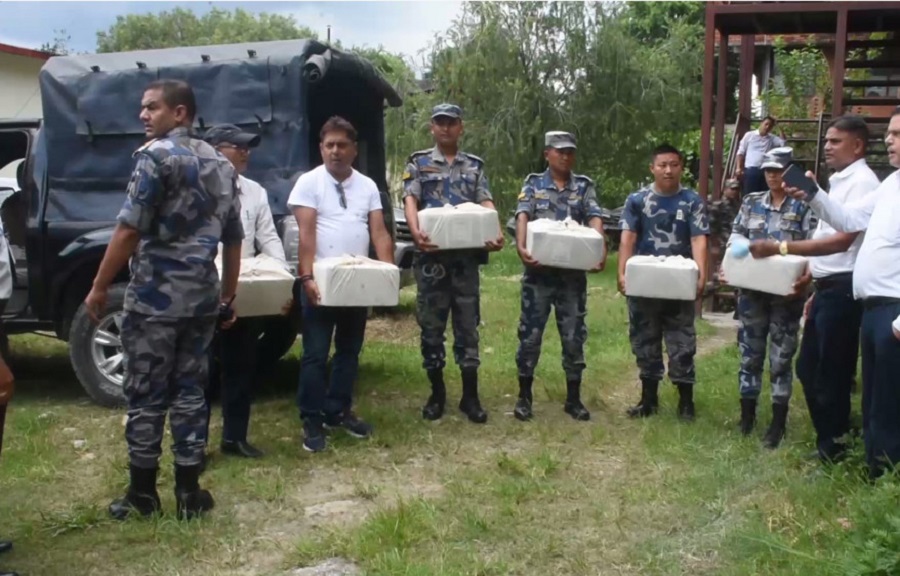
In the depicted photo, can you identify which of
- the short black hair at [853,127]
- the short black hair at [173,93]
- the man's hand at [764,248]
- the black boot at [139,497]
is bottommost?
the black boot at [139,497]

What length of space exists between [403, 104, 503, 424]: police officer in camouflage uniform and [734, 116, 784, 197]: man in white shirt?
5668 mm

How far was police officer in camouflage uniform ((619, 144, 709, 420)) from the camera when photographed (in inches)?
220

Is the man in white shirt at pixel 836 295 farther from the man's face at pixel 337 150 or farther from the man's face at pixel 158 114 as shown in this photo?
the man's face at pixel 158 114

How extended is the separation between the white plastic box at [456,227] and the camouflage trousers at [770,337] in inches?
57.6

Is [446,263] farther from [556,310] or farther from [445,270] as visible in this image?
[556,310]

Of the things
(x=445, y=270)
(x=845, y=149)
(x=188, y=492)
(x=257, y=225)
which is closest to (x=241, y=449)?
(x=188, y=492)

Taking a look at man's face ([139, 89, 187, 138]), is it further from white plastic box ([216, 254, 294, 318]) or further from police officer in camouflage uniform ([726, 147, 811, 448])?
police officer in camouflage uniform ([726, 147, 811, 448])

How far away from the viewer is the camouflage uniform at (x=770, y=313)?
16.7 ft

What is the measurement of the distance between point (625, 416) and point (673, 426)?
41 centimetres

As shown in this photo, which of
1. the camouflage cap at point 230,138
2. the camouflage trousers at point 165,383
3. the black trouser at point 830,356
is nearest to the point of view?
the camouflage trousers at point 165,383

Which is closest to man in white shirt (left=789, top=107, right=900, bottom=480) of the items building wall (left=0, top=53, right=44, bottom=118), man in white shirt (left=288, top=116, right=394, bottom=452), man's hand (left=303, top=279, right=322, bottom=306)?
man in white shirt (left=288, top=116, right=394, bottom=452)

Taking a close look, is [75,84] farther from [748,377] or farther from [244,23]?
[244,23]

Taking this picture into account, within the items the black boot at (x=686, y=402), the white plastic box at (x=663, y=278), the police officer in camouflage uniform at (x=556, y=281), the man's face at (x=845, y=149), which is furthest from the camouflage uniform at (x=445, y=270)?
the man's face at (x=845, y=149)

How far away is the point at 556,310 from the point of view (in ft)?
18.9
